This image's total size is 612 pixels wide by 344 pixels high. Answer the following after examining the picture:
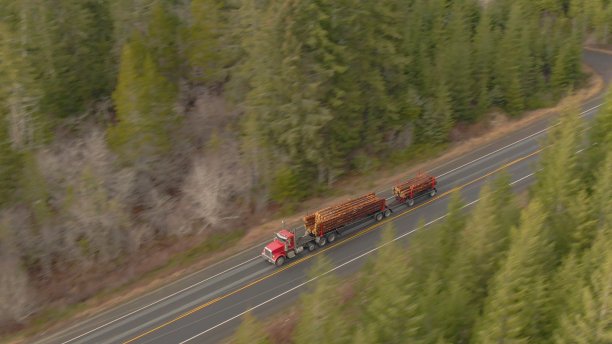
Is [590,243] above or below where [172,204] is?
below

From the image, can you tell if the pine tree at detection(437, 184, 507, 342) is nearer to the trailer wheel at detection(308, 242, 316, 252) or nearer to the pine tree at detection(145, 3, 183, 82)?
the trailer wheel at detection(308, 242, 316, 252)

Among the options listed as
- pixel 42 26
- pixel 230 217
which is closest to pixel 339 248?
pixel 230 217

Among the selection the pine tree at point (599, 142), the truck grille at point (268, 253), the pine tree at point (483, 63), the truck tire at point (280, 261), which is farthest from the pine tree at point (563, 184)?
the pine tree at point (483, 63)

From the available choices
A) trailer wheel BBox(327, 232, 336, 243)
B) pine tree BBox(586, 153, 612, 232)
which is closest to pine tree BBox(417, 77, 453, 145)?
trailer wheel BBox(327, 232, 336, 243)

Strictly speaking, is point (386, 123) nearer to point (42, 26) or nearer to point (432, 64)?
point (432, 64)

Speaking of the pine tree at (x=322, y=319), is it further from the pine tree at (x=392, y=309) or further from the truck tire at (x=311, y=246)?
the truck tire at (x=311, y=246)

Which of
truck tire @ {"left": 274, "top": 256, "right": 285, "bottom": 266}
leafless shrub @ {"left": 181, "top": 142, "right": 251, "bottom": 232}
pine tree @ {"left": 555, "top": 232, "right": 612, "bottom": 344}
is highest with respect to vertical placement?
leafless shrub @ {"left": 181, "top": 142, "right": 251, "bottom": 232}
